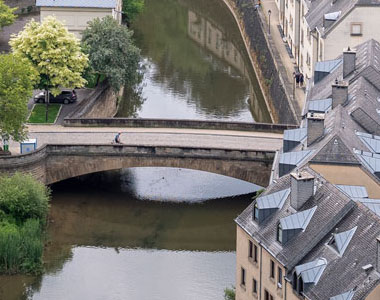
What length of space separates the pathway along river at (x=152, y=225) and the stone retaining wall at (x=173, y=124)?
149 inches

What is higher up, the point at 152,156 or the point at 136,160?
the point at 152,156

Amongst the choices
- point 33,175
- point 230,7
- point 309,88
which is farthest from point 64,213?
point 230,7

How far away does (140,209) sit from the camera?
11444cm

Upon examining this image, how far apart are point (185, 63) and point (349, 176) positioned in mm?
72453

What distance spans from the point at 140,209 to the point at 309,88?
16342 millimetres

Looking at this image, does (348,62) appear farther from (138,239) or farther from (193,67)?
(193,67)

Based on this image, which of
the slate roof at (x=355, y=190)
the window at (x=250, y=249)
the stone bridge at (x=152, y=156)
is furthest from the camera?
the stone bridge at (x=152, y=156)

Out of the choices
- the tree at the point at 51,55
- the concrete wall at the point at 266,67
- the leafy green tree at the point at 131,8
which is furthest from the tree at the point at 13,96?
the leafy green tree at the point at 131,8

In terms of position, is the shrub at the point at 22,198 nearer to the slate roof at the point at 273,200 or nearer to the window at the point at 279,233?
the slate roof at the point at 273,200

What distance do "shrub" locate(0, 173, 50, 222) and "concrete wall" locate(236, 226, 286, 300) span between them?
2208cm

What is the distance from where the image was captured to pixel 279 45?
155375mm

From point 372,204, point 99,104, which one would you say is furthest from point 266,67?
point 372,204

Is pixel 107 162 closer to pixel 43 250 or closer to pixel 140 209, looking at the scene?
pixel 140 209

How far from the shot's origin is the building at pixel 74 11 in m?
144
